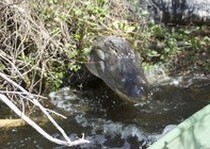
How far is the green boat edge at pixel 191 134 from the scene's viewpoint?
2918mm

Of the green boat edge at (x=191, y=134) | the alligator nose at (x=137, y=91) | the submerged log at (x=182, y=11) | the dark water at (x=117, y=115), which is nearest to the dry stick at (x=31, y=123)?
the green boat edge at (x=191, y=134)

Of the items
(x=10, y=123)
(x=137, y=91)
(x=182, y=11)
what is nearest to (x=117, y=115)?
(x=137, y=91)

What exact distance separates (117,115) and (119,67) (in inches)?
18.6

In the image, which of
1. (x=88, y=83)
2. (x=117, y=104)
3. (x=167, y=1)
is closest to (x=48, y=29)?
(x=88, y=83)

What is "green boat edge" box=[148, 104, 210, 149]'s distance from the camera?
292 centimetres

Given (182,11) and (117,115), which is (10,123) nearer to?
(117,115)

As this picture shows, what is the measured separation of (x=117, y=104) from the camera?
16.0 feet

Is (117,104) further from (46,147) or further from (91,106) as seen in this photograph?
(46,147)

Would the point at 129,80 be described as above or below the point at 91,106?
above

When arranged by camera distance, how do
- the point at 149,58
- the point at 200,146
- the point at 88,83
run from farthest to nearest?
the point at 149,58, the point at 88,83, the point at 200,146

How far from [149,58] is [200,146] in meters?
2.43

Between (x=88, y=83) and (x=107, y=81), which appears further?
(x=88, y=83)

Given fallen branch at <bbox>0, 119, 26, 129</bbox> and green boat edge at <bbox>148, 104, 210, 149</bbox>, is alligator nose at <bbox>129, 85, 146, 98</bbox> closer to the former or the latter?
fallen branch at <bbox>0, 119, 26, 129</bbox>

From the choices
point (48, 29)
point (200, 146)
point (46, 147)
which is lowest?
point (46, 147)
